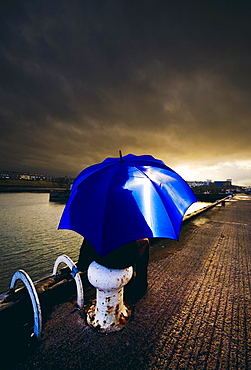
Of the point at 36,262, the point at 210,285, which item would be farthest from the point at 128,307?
the point at 36,262

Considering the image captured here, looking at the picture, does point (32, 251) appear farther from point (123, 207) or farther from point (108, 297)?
point (123, 207)

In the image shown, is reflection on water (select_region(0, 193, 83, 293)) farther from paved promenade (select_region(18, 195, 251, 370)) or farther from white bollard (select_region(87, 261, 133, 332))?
white bollard (select_region(87, 261, 133, 332))

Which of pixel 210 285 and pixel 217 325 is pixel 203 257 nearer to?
pixel 210 285

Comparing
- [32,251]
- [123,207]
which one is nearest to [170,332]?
[123,207]

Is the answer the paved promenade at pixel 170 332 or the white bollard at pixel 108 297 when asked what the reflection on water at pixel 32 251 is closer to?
the paved promenade at pixel 170 332

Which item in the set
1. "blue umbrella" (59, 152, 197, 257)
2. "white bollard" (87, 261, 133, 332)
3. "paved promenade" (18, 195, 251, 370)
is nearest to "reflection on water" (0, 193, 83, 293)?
"paved promenade" (18, 195, 251, 370)

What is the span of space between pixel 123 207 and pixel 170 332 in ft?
6.03

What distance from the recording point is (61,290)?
8.79 feet

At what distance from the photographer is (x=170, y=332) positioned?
210cm

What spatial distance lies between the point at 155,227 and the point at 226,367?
1.65 m

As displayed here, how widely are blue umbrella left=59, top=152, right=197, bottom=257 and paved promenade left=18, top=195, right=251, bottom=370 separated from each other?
138 centimetres

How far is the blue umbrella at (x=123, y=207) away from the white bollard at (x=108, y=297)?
2.46ft

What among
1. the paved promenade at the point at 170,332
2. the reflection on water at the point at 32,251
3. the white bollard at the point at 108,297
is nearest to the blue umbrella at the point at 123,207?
the white bollard at the point at 108,297

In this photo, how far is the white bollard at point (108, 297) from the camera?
1.94 metres
